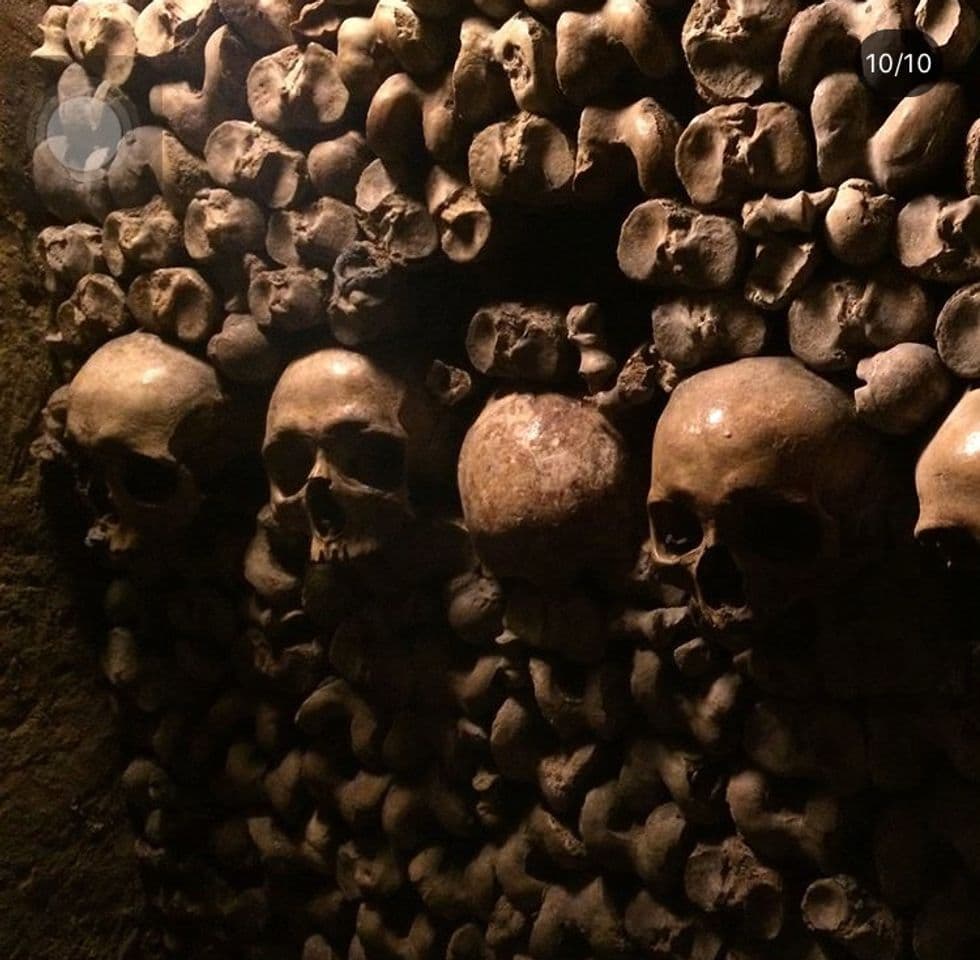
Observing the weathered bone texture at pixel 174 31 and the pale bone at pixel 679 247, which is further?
the weathered bone texture at pixel 174 31

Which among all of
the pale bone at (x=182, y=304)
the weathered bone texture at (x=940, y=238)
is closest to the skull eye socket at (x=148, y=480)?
the pale bone at (x=182, y=304)

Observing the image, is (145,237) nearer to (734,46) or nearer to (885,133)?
(734,46)

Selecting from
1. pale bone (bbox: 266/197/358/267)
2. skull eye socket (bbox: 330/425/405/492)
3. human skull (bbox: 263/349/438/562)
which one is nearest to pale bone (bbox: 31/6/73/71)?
pale bone (bbox: 266/197/358/267)

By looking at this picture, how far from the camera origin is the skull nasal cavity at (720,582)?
43.9 inches

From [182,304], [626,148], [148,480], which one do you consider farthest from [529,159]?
[148,480]

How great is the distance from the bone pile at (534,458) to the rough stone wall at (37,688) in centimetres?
5

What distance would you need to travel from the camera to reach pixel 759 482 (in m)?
1.04

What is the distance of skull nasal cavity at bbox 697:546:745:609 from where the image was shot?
1115 mm

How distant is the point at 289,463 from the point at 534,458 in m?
→ 0.35

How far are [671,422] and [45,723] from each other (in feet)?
3.75

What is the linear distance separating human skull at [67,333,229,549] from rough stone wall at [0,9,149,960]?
0.20m

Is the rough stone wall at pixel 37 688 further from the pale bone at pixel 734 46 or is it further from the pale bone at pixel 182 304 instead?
the pale bone at pixel 734 46

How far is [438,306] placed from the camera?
4.58ft

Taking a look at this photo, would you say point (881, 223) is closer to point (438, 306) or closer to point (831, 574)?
point (831, 574)
